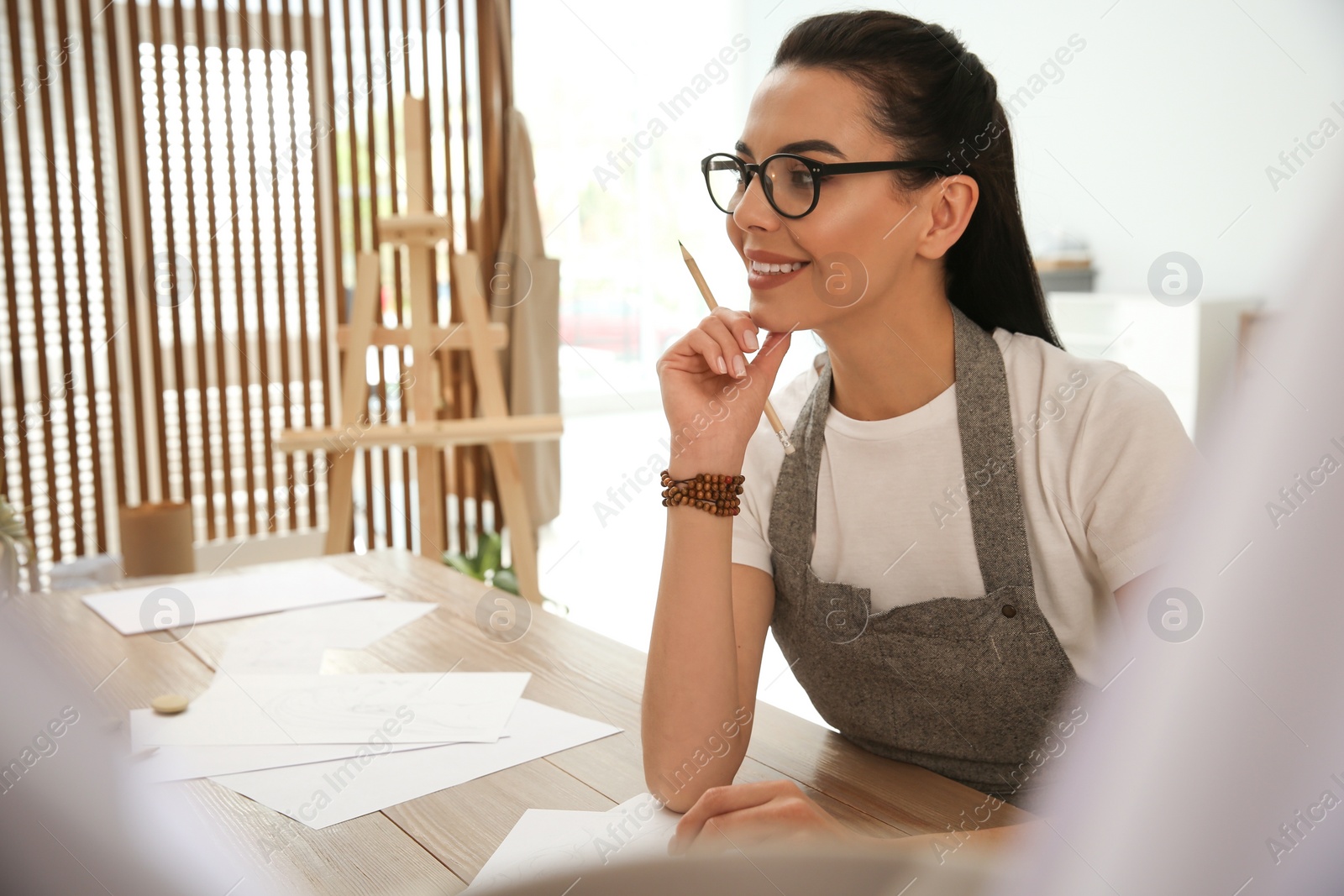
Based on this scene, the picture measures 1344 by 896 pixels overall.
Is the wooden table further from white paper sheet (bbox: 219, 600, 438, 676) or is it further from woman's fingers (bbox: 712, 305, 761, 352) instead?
woman's fingers (bbox: 712, 305, 761, 352)

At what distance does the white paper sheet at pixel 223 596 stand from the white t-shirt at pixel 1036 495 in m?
0.75

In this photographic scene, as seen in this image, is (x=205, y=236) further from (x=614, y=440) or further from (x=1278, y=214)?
(x=1278, y=214)

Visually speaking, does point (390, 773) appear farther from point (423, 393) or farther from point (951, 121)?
point (423, 393)

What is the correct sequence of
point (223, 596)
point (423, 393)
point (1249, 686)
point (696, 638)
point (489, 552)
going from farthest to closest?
point (489, 552), point (423, 393), point (223, 596), point (696, 638), point (1249, 686)

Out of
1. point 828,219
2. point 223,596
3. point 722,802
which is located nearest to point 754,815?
point 722,802

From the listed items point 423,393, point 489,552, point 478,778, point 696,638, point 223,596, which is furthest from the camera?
point 489,552

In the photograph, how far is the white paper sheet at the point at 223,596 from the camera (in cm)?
150

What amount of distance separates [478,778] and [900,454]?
592 mm

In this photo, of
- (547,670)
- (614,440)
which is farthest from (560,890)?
(614,440)

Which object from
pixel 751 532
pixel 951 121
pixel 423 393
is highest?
pixel 951 121

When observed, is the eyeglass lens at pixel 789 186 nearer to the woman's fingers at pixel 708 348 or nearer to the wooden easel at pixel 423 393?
the woman's fingers at pixel 708 348

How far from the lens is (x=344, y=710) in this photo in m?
1.15

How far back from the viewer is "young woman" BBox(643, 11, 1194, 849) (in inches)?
42.8

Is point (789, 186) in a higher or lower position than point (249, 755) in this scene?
higher
